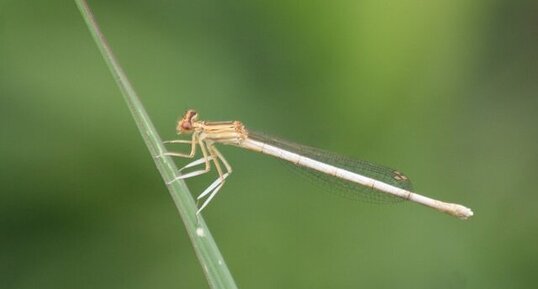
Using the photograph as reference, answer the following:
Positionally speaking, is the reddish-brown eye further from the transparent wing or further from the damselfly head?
the transparent wing

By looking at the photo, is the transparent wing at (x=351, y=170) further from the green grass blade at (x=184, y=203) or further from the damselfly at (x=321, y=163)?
the green grass blade at (x=184, y=203)

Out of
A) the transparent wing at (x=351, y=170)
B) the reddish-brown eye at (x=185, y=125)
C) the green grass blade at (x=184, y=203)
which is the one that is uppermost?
the reddish-brown eye at (x=185, y=125)

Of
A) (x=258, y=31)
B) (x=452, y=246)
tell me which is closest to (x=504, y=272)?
(x=452, y=246)

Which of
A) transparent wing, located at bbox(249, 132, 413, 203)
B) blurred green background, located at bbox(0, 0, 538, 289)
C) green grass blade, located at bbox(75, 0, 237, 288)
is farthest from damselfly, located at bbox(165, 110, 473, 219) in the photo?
green grass blade, located at bbox(75, 0, 237, 288)

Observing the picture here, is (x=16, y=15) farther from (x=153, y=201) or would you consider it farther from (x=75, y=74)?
(x=153, y=201)

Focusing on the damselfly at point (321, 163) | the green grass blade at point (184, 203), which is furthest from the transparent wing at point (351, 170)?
the green grass blade at point (184, 203)

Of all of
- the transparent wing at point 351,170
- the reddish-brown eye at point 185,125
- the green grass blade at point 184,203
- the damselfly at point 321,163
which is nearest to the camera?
the green grass blade at point 184,203

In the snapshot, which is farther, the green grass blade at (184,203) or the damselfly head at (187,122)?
the damselfly head at (187,122)

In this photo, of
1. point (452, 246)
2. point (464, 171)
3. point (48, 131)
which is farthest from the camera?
point (464, 171)
